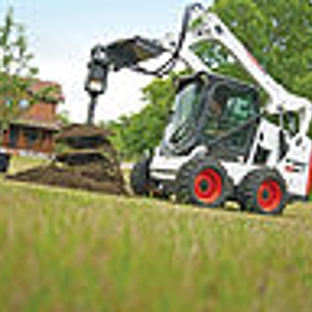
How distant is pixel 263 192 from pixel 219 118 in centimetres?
160

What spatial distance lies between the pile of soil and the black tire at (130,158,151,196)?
1.33 metres

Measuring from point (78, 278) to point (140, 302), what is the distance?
1.18 ft

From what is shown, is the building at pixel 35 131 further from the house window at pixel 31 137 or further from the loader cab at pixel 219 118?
the loader cab at pixel 219 118

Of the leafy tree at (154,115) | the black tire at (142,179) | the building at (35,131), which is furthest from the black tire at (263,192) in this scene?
the building at (35,131)

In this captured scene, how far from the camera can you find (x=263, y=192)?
12.1 m

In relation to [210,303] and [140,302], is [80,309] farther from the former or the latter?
[210,303]

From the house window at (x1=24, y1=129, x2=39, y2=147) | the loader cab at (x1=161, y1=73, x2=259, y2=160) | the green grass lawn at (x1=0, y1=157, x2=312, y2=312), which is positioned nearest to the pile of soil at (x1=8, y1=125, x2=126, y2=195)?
the loader cab at (x1=161, y1=73, x2=259, y2=160)

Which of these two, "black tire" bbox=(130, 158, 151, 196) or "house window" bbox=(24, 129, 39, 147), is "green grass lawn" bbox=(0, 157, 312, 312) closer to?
"black tire" bbox=(130, 158, 151, 196)

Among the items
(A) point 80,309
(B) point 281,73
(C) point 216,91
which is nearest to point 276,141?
(C) point 216,91

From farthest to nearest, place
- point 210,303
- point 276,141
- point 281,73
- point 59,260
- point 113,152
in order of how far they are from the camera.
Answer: point 281,73
point 276,141
point 113,152
point 59,260
point 210,303

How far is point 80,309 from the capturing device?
1.63 meters

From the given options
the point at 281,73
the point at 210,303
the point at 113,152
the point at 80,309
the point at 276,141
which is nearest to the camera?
the point at 80,309

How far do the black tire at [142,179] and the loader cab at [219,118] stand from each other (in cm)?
53

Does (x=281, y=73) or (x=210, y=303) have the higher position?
(x=281, y=73)
